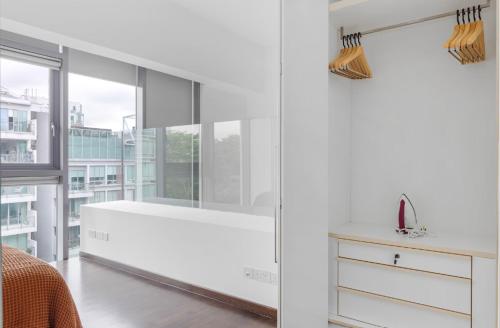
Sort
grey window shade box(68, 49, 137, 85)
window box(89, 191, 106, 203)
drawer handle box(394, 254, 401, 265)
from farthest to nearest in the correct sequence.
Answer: window box(89, 191, 106, 203) → grey window shade box(68, 49, 137, 85) → drawer handle box(394, 254, 401, 265)

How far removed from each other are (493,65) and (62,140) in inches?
146

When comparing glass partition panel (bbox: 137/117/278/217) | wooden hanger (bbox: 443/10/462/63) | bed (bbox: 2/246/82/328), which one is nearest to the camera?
bed (bbox: 2/246/82/328)

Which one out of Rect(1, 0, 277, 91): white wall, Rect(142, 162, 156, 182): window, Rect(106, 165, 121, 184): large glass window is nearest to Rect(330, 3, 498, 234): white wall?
Rect(1, 0, 277, 91): white wall

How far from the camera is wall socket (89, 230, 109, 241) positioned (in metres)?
3.77

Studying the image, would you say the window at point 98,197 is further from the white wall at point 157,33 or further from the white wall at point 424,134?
the white wall at point 424,134

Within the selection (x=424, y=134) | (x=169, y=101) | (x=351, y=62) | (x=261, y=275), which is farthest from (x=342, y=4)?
(x=169, y=101)

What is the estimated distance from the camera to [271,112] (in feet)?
9.18

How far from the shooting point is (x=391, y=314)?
6.61 ft

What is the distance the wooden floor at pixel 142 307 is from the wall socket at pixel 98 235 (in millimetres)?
455

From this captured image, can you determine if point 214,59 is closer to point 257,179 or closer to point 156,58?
point 156,58

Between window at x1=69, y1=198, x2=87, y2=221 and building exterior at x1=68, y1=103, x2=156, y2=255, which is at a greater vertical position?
building exterior at x1=68, y1=103, x2=156, y2=255

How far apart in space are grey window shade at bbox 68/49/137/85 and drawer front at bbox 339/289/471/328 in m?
3.33

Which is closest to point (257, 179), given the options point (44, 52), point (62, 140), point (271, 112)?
point (271, 112)

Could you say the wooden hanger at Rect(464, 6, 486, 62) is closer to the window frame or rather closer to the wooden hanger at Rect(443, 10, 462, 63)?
the wooden hanger at Rect(443, 10, 462, 63)
